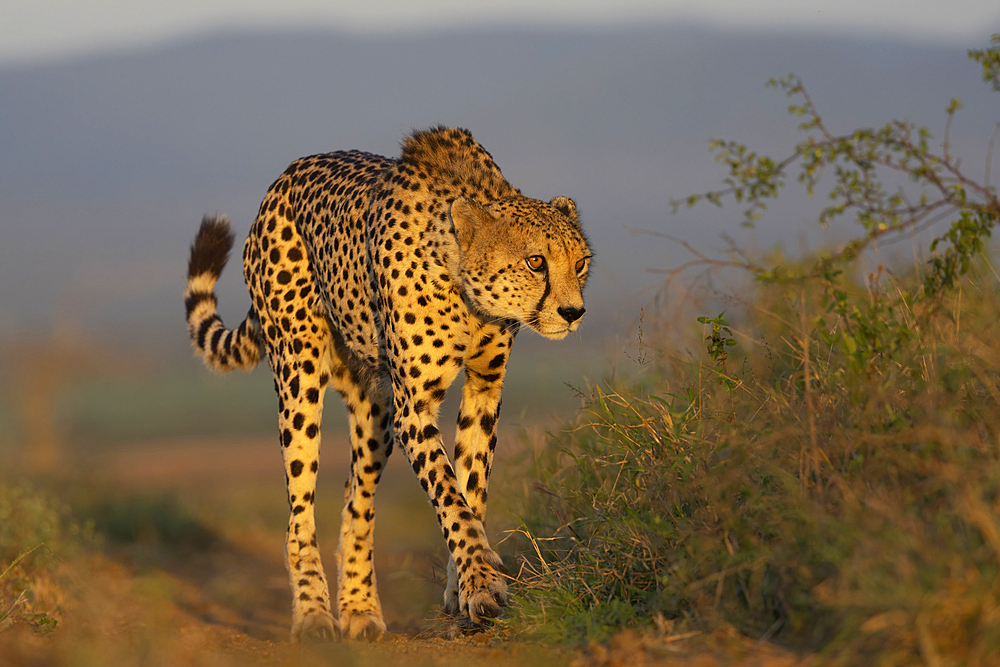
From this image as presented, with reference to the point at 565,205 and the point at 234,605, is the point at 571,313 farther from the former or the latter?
the point at 234,605

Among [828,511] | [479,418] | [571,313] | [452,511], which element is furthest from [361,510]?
[828,511]

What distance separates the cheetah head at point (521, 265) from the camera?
165 inches

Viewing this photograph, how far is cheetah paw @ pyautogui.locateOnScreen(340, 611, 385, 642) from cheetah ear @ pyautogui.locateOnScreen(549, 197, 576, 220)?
2198 millimetres

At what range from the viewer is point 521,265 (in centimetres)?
421

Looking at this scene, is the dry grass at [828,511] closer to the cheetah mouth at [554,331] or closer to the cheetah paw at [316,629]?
the cheetah mouth at [554,331]

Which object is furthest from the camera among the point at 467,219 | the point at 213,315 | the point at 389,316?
the point at 213,315

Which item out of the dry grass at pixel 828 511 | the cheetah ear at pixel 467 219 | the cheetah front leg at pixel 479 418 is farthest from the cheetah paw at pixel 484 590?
the cheetah ear at pixel 467 219

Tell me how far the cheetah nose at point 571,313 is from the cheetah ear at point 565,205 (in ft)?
2.44

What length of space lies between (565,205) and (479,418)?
3.58 feet

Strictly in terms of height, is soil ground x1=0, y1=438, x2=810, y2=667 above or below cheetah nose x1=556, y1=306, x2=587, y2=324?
below

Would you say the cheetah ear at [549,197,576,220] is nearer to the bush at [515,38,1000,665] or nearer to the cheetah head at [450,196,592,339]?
the cheetah head at [450,196,592,339]

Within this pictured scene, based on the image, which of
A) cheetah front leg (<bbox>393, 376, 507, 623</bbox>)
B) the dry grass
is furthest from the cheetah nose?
cheetah front leg (<bbox>393, 376, 507, 623</bbox>)

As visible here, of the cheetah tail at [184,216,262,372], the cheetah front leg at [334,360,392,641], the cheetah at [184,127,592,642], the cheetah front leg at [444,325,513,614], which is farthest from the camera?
the cheetah tail at [184,216,262,372]

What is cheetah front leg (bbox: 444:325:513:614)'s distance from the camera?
460 centimetres
